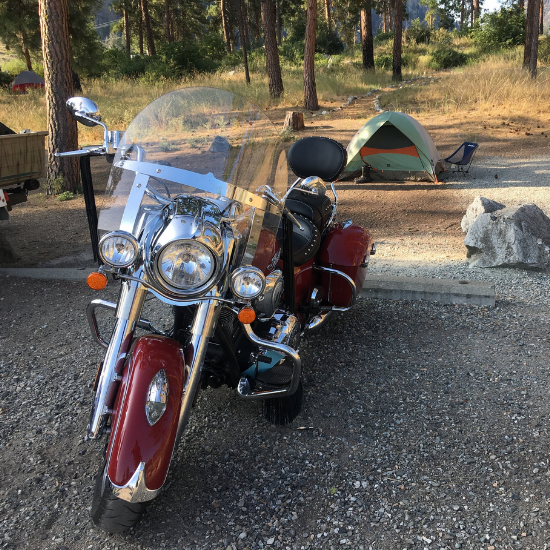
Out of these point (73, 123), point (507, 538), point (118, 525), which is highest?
point (73, 123)

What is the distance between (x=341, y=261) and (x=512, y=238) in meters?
2.30

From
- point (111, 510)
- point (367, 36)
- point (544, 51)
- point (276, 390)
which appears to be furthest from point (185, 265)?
point (544, 51)

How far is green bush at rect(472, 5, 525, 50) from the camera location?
112 ft

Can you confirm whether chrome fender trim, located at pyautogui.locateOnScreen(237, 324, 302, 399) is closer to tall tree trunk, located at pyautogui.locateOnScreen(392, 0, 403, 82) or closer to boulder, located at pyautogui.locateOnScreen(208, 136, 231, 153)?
boulder, located at pyautogui.locateOnScreen(208, 136, 231, 153)

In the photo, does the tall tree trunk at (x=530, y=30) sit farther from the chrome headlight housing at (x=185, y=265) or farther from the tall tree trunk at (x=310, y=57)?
the chrome headlight housing at (x=185, y=265)

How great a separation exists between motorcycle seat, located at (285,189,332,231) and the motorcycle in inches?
27.2

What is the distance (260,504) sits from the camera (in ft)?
7.68

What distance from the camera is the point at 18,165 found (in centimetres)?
541

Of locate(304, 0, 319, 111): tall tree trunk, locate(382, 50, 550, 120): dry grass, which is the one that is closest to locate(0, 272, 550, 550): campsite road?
locate(382, 50, 550, 120): dry grass

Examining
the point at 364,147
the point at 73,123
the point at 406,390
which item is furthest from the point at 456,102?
the point at 406,390

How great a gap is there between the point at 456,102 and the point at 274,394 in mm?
15061

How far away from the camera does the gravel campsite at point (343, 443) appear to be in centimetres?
221

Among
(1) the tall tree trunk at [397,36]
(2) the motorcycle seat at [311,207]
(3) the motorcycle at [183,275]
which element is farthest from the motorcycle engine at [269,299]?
(1) the tall tree trunk at [397,36]

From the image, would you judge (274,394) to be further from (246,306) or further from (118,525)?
(118,525)
